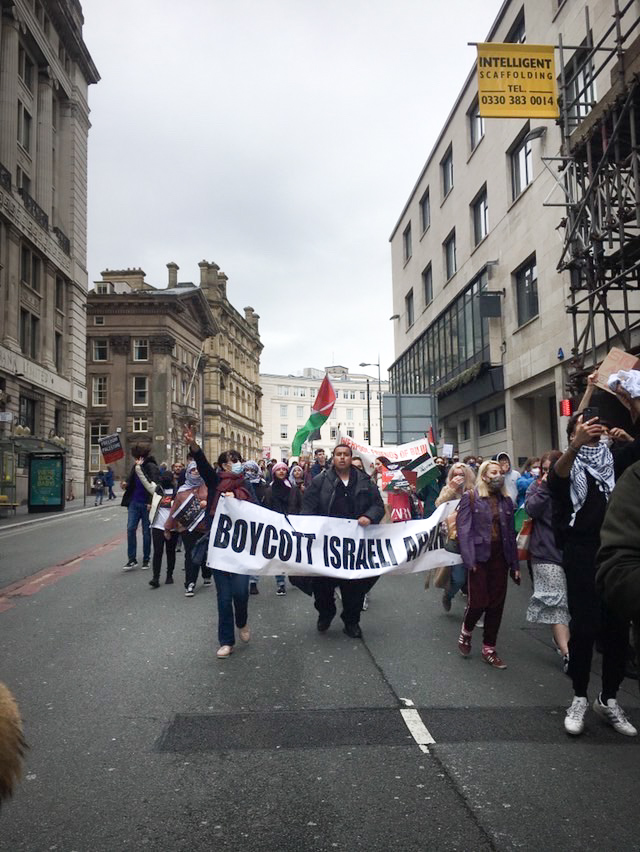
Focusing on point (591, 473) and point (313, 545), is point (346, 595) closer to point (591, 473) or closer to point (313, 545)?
point (313, 545)

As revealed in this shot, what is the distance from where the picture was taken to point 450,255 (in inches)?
1217

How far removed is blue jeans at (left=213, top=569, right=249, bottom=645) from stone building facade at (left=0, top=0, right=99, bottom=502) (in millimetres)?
23539

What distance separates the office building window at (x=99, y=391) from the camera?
65.4 meters

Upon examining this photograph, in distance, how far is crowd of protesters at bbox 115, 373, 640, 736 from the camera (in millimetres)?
3389

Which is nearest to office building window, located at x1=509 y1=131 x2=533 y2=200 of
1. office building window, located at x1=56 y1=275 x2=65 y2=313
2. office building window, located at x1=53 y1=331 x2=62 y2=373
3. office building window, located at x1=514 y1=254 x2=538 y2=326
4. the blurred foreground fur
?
office building window, located at x1=514 y1=254 x2=538 y2=326

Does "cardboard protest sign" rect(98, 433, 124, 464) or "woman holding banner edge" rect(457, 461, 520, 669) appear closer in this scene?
"woman holding banner edge" rect(457, 461, 520, 669)

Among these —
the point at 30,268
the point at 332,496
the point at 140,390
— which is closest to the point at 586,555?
the point at 332,496

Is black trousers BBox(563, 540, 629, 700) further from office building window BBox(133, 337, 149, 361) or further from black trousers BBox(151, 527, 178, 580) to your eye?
office building window BBox(133, 337, 149, 361)

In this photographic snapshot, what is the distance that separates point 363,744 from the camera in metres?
4.46

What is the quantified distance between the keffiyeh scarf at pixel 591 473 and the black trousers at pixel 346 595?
2.99 m

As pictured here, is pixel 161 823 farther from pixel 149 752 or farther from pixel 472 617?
pixel 472 617

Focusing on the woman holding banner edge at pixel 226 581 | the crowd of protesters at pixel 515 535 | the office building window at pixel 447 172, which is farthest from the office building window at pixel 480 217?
the woman holding banner edge at pixel 226 581

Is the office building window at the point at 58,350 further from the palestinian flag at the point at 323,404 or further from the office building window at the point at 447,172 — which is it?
the palestinian flag at the point at 323,404

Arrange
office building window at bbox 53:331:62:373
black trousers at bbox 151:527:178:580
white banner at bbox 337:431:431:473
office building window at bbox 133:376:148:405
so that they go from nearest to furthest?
black trousers at bbox 151:527:178:580 < white banner at bbox 337:431:431:473 < office building window at bbox 53:331:62:373 < office building window at bbox 133:376:148:405
